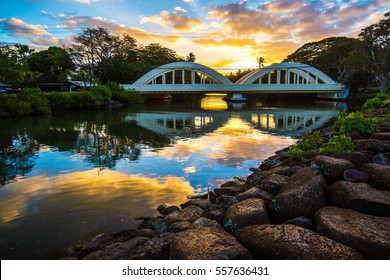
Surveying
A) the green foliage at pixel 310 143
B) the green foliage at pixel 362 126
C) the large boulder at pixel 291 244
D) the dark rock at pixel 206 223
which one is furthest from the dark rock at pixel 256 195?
the green foliage at pixel 362 126

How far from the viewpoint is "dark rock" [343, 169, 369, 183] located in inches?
205

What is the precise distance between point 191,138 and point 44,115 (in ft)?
63.8

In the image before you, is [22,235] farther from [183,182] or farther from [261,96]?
[261,96]

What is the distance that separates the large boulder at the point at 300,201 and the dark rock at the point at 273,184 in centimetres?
81

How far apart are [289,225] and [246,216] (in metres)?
0.80

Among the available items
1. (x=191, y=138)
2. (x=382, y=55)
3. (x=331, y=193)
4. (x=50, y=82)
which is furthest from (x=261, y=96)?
(x=331, y=193)

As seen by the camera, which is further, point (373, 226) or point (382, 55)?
point (382, 55)

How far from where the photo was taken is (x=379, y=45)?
40.5 metres

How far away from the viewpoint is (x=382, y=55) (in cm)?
3984

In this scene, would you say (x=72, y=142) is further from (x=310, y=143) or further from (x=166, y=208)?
(x=310, y=143)

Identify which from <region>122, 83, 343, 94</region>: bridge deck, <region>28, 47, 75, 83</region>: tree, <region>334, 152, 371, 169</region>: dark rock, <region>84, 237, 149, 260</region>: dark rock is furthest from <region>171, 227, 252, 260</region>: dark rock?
<region>28, 47, 75, 83</region>: tree

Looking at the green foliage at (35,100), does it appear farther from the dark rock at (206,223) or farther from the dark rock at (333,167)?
the dark rock at (333,167)

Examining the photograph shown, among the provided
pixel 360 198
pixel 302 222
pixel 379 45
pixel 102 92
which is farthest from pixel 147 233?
pixel 379 45

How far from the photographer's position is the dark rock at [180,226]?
528 cm
